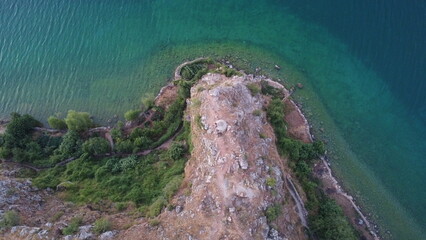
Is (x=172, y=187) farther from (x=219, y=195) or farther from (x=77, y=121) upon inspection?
(x=77, y=121)

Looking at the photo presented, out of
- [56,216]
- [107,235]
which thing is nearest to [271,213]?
[107,235]

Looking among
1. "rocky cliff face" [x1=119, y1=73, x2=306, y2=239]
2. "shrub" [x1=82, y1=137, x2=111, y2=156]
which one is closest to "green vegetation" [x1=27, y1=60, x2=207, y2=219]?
"shrub" [x1=82, y1=137, x2=111, y2=156]

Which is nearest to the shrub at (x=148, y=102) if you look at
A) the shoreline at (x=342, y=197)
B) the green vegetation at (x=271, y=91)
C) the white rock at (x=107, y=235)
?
the green vegetation at (x=271, y=91)

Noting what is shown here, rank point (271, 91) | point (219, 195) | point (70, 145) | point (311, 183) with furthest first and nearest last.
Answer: point (271, 91), point (70, 145), point (311, 183), point (219, 195)

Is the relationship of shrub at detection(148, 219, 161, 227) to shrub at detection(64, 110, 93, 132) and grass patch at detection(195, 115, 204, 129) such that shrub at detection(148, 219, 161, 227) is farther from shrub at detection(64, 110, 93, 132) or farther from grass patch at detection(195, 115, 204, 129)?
shrub at detection(64, 110, 93, 132)

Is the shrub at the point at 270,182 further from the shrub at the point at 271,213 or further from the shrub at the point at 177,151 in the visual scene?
the shrub at the point at 177,151

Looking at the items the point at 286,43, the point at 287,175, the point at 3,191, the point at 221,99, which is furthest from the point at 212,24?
the point at 3,191
